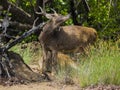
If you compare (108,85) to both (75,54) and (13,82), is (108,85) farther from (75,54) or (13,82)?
(75,54)

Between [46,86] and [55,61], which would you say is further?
[55,61]

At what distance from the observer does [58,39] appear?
41.1 ft

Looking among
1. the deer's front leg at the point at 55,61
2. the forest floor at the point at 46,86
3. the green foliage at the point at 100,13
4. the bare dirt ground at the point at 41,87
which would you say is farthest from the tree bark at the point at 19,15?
the bare dirt ground at the point at 41,87

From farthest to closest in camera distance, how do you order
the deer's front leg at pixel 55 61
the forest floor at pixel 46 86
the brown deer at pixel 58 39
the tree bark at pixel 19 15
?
the tree bark at pixel 19 15, the brown deer at pixel 58 39, the deer's front leg at pixel 55 61, the forest floor at pixel 46 86

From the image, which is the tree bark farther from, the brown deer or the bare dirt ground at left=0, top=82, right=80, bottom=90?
the bare dirt ground at left=0, top=82, right=80, bottom=90

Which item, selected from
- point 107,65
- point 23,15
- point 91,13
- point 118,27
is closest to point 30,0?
point 23,15

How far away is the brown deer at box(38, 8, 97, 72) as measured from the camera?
11742 millimetres

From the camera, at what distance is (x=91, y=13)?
16578 millimetres

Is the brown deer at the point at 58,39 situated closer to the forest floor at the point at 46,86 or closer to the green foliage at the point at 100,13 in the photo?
the forest floor at the point at 46,86

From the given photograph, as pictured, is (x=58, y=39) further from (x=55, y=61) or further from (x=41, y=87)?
(x=41, y=87)

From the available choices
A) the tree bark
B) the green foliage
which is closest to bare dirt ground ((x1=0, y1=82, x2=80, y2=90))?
the tree bark

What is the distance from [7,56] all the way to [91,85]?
2.38 meters

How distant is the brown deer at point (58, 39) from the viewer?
11742mm

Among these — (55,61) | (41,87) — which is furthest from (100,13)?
(41,87)
